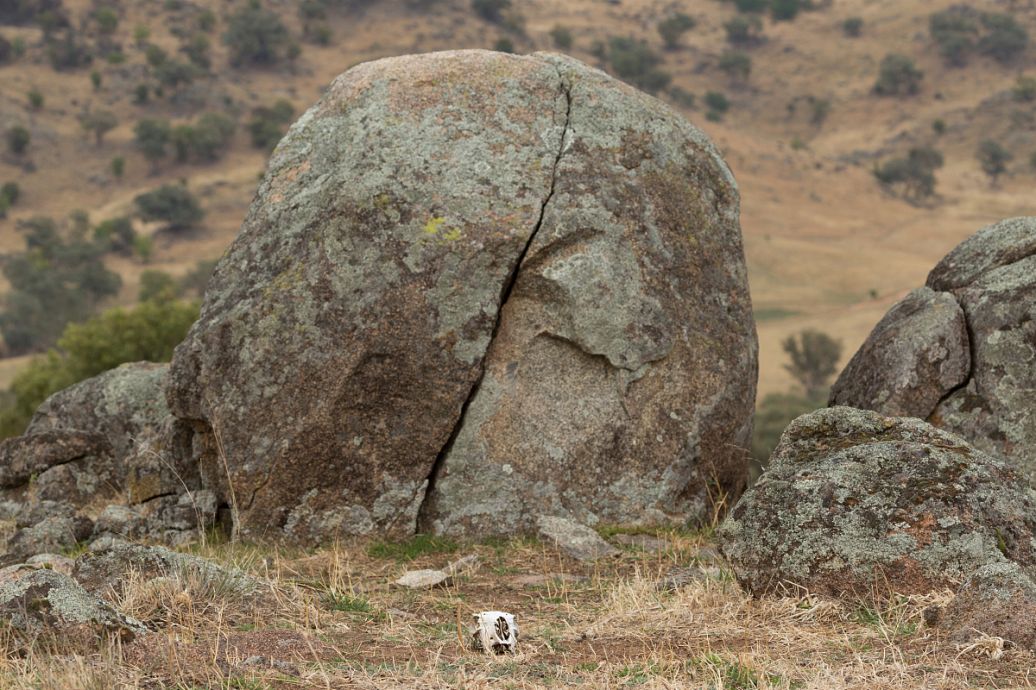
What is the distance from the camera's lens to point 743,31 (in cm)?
10881

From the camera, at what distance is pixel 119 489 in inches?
420

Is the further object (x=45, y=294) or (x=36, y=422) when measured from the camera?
(x=45, y=294)

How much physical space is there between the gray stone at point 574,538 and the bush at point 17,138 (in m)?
73.8

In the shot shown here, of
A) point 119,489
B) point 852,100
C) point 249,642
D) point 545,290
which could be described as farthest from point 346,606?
point 852,100

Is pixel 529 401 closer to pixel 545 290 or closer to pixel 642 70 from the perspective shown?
pixel 545 290

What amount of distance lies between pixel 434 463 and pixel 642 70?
292ft

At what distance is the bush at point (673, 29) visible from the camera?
108250mm

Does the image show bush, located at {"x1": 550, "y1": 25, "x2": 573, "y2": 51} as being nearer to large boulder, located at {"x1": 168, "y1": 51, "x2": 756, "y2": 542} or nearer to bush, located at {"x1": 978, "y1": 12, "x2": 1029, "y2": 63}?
bush, located at {"x1": 978, "y1": 12, "x2": 1029, "y2": 63}

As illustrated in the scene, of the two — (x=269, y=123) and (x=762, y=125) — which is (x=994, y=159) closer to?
(x=762, y=125)

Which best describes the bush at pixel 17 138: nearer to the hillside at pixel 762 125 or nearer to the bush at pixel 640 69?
the hillside at pixel 762 125

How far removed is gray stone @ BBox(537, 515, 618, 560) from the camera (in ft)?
27.6

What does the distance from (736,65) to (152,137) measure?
48.6 meters

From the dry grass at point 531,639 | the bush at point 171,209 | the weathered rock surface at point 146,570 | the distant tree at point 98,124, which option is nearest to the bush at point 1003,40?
the bush at point 171,209

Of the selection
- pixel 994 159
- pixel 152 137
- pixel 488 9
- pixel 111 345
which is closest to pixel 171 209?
pixel 152 137
